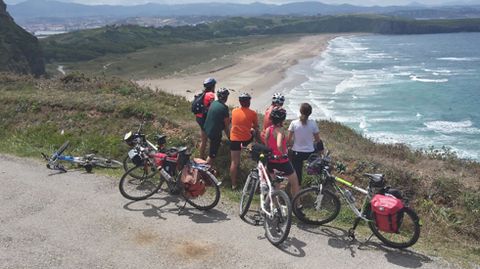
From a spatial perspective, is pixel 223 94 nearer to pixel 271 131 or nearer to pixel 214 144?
pixel 214 144

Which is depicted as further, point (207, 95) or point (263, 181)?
point (207, 95)

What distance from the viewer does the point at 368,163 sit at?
12078mm

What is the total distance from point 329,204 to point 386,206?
4.23 feet

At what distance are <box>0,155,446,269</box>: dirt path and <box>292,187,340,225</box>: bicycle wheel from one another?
227mm

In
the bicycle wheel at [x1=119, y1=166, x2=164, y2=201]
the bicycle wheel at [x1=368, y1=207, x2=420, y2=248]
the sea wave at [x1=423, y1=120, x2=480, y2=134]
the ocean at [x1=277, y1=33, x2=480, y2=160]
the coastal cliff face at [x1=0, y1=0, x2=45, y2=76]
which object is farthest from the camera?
the coastal cliff face at [x1=0, y1=0, x2=45, y2=76]

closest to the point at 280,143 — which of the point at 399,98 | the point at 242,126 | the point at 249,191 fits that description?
the point at 249,191

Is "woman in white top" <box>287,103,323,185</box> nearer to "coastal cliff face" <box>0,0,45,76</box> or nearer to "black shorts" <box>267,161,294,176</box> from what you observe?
"black shorts" <box>267,161,294,176</box>

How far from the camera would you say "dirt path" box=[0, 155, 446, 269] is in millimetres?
7012

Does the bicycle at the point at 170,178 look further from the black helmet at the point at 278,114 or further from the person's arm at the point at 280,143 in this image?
the black helmet at the point at 278,114

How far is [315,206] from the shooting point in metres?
8.12

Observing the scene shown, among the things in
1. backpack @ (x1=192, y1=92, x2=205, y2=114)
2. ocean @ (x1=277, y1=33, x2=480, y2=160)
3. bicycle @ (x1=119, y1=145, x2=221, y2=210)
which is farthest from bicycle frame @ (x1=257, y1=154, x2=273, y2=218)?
ocean @ (x1=277, y1=33, x2=480, y2=160)

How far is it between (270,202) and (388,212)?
1.87 m

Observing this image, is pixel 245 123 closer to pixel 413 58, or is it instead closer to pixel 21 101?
pixel 21 101

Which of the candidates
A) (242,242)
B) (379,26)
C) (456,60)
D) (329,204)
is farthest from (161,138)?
(379,26)
